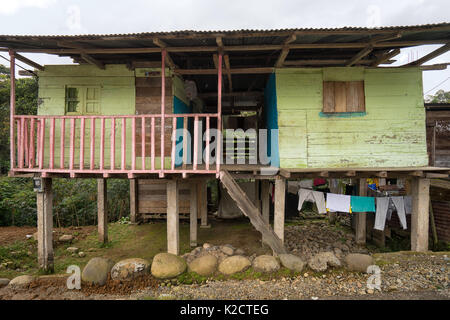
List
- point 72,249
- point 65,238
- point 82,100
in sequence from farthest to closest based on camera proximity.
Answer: point 65,238 → point 72,249 → point 82,100

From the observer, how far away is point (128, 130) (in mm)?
6691

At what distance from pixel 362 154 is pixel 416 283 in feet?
10.2

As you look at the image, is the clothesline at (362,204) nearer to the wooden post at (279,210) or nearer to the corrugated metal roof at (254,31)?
the wooden post at (279,210)

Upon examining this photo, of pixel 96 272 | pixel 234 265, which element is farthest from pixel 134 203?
pixel 234 265

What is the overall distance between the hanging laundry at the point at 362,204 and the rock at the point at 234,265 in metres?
3.79

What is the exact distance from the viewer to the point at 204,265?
213 inches

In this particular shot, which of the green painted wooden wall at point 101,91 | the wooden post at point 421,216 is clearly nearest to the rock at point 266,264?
the green painted wooden wall at point 101,91

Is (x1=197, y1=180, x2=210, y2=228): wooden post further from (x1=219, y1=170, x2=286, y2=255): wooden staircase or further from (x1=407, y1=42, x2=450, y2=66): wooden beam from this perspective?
(x1=407, y1=42, x2=450, y2=66): wooden beam

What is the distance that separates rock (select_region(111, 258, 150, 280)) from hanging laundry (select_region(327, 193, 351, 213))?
5.36 meters

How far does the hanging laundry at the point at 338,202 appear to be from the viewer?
22.9 feet

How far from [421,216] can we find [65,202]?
13.7 meters

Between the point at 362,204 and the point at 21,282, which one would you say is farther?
the point at 362,204

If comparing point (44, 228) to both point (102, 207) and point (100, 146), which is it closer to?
point (102, 207)

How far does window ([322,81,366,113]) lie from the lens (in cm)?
637
